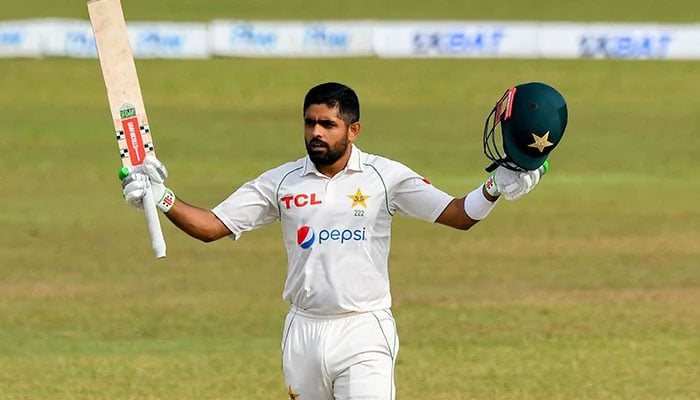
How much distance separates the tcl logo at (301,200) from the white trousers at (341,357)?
1.72ft

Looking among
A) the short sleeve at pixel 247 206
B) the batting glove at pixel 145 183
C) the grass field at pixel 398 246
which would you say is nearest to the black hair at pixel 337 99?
the short sleeve at pixel 247 206

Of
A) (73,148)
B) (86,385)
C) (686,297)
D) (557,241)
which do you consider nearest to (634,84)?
(73,148)

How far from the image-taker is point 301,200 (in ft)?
25.6

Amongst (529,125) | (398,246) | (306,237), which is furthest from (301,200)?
(398,246)

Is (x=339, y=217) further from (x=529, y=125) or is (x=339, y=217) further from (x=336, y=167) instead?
(x=529, y=125)

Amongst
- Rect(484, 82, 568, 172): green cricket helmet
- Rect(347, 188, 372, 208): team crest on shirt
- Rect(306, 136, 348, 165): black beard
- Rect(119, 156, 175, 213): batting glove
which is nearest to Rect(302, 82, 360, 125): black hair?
Rect(306, 136, 348, 165): black beard

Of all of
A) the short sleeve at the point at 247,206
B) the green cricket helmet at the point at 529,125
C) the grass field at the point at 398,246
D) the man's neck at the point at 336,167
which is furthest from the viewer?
the grass field at the point at 398,246

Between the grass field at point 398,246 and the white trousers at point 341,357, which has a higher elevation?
the grass field at point 398,246

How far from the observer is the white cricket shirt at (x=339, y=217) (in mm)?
7742

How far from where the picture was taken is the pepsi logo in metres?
7.75

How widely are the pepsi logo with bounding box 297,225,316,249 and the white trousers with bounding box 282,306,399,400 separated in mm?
336

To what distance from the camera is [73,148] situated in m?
25.6

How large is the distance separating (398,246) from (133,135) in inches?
408

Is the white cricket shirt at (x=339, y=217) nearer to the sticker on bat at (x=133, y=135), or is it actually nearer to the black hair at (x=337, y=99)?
the black hair at (x=337, y=99)
